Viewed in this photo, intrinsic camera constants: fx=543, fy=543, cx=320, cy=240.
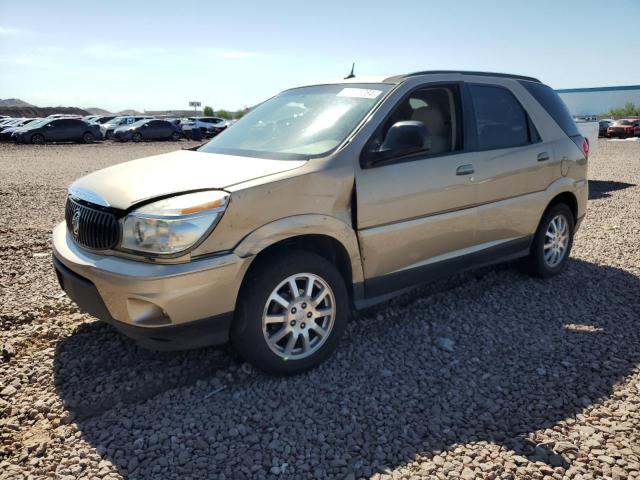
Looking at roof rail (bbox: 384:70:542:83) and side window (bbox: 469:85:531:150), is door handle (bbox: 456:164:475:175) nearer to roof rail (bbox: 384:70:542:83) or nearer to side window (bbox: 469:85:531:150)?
side window (bbox: 469:85:531:150)

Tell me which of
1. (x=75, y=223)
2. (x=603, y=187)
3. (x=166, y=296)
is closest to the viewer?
(x=166, y=296)

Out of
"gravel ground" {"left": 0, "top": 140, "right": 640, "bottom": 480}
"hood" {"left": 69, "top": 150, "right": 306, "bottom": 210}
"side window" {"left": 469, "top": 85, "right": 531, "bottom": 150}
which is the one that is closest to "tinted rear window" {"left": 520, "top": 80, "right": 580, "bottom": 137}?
"side window" {"left": 469, "top": 85, "right": 531, "bottom": 150}

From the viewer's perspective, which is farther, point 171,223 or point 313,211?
point 313,211

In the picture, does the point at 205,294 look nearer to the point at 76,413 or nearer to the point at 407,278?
the point at 76,413

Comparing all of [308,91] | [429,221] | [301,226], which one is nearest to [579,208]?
[429,221]

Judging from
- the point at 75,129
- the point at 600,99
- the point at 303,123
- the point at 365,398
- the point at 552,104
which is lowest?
the point at 365,398

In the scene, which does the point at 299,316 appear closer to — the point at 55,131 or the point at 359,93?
the point at 359,93

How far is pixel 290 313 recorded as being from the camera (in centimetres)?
336

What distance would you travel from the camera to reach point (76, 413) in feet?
10.0

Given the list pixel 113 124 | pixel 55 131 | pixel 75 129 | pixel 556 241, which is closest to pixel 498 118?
pixel 556 241

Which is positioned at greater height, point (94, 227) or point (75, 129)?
point (75, 129)

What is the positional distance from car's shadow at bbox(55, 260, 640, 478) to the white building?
3200 inches

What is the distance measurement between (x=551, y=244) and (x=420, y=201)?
2.10m

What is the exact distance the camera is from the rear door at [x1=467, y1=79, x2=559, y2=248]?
4.41m
